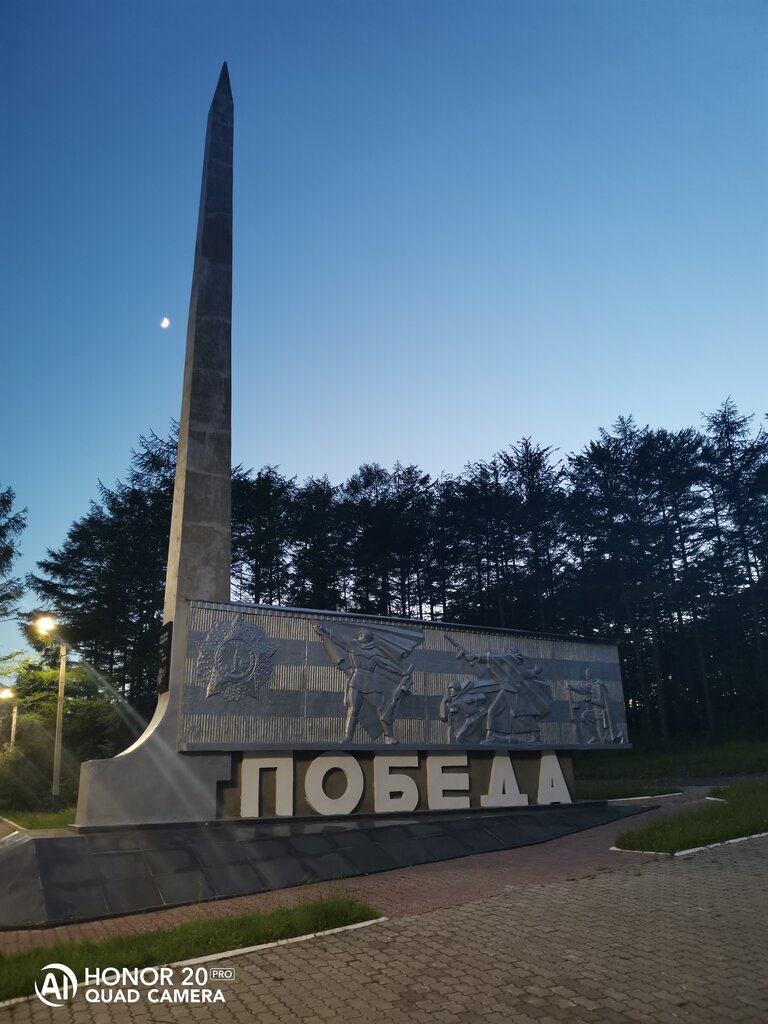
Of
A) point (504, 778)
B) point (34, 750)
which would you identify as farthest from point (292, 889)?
point (34, 750)

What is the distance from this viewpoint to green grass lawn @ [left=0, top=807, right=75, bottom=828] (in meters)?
14.8

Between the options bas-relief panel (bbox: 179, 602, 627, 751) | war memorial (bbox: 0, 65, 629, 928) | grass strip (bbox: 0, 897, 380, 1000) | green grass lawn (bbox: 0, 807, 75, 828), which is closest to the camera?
grass strip (bbox: 0, 897, 380, 1000)

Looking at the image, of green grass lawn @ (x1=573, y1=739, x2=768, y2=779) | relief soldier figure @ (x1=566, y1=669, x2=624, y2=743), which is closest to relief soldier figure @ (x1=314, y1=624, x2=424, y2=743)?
relief soldier figure @ (x1=566, y1=669, x2=624, y2=743)

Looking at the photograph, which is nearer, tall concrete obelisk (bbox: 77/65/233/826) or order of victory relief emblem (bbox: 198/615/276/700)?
tall concrete obelisk (bbox: 77/65/233/826)

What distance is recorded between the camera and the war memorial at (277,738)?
10.4 metres

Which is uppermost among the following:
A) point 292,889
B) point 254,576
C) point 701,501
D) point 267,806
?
point 701,501

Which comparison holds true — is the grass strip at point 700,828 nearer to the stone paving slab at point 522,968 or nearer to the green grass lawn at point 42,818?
the stone paving slab at point 522,968

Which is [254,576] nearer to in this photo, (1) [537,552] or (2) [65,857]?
(1) [537,552]

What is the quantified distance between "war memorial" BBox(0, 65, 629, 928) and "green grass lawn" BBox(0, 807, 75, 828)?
3.35 metres

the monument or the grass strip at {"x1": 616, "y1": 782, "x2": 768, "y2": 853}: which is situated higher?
the monument

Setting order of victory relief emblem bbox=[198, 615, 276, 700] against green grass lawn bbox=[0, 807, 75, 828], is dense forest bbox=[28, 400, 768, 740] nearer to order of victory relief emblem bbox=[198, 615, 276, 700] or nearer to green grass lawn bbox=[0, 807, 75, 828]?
green grass lawn bbox=[0, 807, 75, 828]

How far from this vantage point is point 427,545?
133ft

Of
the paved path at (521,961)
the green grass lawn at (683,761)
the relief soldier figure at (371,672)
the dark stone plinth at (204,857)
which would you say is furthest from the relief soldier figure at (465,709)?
the green grass lawn at (683,761)

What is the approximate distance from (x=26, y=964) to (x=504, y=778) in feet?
36.4
